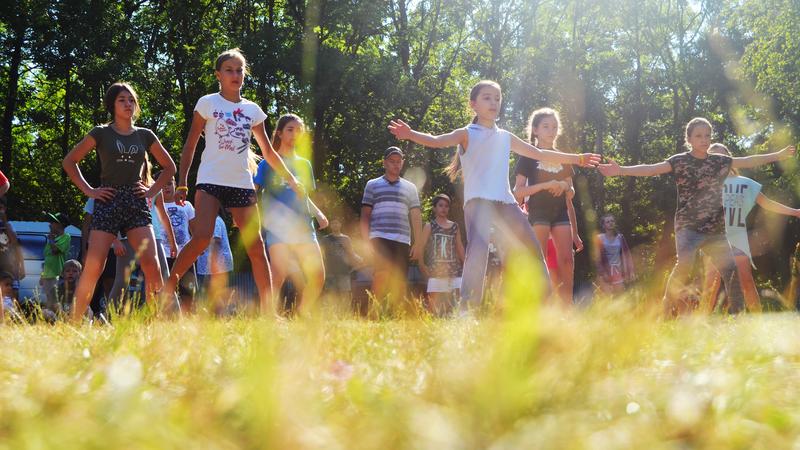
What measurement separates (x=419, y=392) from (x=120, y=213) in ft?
15.8

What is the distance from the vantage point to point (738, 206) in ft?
30.6

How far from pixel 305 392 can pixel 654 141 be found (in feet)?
107

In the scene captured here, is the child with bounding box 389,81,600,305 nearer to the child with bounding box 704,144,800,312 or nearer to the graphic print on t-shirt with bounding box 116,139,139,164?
the graphic print on t-shirt with bounding box 116,139,139,164

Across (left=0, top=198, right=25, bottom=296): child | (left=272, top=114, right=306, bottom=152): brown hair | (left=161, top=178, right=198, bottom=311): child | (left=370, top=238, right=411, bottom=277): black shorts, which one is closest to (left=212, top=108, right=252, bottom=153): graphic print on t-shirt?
(left=272, top=114, right=306, bottom=152): brown hair

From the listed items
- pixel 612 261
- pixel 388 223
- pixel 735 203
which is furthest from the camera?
pixel 612 261

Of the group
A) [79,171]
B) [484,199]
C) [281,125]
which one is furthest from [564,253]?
[79,171]

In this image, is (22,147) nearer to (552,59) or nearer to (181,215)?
(552,59)

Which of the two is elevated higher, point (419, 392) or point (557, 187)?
point (557, 187)

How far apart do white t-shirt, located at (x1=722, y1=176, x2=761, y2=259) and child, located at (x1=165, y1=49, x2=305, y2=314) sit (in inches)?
206

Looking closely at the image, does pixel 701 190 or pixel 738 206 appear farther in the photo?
pixel 738 206

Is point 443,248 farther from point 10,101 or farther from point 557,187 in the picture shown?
point 10,101

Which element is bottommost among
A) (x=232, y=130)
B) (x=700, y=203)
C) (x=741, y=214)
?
(x=741, y=214)

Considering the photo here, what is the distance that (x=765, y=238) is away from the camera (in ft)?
92.3

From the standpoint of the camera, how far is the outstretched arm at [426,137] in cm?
618
